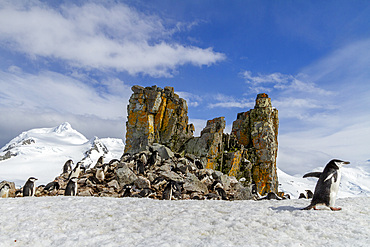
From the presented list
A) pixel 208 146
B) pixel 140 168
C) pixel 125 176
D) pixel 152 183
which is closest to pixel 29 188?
pixel 125 176

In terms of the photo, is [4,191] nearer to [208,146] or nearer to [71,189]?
[71,189]

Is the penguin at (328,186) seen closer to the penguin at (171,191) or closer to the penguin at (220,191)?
the penguin at (171,191)

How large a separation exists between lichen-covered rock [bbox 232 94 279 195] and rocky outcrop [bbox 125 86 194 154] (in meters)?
12.5

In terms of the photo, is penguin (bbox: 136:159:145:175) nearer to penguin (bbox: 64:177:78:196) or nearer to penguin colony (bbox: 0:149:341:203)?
penguin colony (bbox: 0:149:341:203)

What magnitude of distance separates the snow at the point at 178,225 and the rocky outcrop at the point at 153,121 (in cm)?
3112

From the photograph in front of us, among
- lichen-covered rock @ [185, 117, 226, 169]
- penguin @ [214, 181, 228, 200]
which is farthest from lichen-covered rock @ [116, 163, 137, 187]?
lichen-covered rock @ [185, 117, 226, 169]

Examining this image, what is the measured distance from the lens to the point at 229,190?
18.2 m

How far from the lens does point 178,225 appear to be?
580 centimetres

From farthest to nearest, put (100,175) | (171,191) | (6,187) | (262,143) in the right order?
1. (262,143)
2. (100,175)
3. (171,191)
4. (6,187)

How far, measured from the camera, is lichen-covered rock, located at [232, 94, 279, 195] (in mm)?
44812

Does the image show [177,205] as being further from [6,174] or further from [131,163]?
[6,174]

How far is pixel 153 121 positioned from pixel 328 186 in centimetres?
3405

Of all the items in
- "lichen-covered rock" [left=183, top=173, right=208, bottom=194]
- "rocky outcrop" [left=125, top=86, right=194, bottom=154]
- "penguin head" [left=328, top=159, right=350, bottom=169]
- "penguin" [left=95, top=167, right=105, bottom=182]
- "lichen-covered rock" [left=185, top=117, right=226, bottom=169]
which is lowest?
"lichen-covered rock" [left=183, top=173, right=208, bottom=194]

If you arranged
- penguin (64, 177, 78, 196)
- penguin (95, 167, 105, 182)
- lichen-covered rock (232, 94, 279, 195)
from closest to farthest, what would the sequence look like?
penguin (64, 177, 78, 196)
penguin (95, 167, 105, 182)
lichen-covered rock (232, 94, 279, 195)
